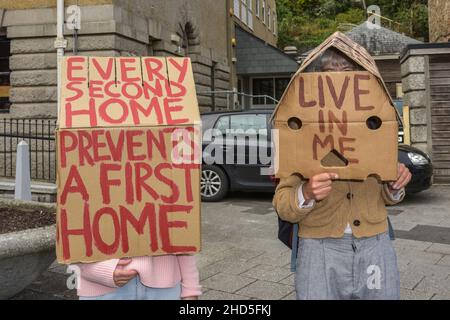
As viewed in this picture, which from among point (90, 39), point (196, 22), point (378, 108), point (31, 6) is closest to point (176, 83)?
point (378, 108)

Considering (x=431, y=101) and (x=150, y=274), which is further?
(x=431, y=101)

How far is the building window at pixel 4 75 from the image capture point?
1163 cm

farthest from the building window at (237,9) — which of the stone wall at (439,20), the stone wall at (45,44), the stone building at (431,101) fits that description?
the stone building at (431,101)

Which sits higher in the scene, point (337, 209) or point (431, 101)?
point (431, 101)

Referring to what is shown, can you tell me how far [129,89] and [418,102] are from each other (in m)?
9.72

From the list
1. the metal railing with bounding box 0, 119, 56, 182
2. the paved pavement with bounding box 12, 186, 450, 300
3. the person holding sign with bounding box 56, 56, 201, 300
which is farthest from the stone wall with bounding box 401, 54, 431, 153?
A: the person holding sign with bounding box 56, 56, 201, 300

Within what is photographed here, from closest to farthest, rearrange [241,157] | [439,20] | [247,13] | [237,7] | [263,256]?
1. [263,256]
2. [241,157]
3. [439,20]
4. [237,7]
5. [247,13]

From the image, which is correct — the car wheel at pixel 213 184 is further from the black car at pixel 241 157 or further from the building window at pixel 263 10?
the building window at pixel 263 10

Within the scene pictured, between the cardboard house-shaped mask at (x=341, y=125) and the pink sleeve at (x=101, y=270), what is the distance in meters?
0.84

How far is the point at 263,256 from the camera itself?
5.45m

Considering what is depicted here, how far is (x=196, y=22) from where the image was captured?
16.1 meters

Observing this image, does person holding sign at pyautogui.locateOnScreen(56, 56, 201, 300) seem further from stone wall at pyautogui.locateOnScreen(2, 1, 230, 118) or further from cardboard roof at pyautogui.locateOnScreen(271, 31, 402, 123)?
Answer: stone wall at pyautogui.locateOnScreen(2, 1, 230, 118)

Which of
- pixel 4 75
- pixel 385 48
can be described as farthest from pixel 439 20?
pixel 385 48

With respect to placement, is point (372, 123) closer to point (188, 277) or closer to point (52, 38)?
point (188, 277)
